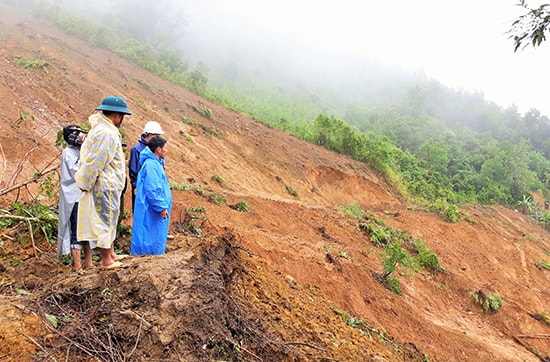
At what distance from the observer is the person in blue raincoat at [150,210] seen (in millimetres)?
3318

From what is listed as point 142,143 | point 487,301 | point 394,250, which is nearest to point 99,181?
point 142,143

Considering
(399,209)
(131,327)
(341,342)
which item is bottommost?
(399,209)

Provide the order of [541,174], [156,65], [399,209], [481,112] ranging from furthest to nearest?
[481,112] < [541,174] < [156,65] < [399,209]

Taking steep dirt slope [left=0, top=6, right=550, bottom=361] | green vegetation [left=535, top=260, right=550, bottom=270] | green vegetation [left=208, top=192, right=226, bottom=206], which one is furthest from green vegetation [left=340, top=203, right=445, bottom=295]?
green vegetation [left=535, top=260, right=550, bottom=270]

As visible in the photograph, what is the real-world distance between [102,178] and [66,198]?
60cm

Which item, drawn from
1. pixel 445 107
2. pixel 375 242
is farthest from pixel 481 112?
pixel 375 242

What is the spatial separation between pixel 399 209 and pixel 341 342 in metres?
11.4

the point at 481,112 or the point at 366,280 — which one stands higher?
the point at 481,112

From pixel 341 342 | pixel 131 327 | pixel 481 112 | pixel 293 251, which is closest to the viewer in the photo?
pixel 131 327

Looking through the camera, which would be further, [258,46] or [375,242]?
[258,46]

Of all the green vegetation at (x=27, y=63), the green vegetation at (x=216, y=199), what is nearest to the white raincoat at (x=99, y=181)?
the green vegetation at (x=216, y=199)

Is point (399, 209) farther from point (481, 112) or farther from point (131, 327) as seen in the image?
point (481, 112)

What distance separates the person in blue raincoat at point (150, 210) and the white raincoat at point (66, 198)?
1.74ft

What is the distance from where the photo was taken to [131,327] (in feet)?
6.68
